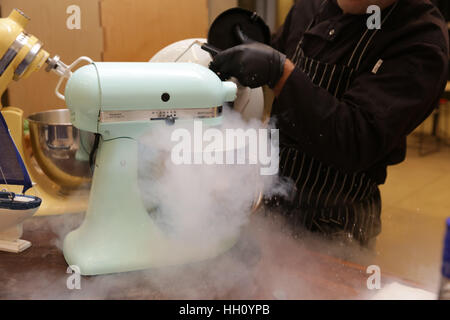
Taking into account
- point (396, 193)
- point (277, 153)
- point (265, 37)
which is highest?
point (265, 37)

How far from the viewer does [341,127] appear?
95cm

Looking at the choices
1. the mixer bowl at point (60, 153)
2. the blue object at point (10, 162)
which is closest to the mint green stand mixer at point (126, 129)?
the blue object at point (10, 162)

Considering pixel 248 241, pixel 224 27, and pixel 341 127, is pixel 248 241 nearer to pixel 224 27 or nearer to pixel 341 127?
pixel 341 127

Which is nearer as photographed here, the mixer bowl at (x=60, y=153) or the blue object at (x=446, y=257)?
the blue object at (x=446, y=257)

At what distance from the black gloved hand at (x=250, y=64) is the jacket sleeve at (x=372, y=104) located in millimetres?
46

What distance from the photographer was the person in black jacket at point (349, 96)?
0.94 metres

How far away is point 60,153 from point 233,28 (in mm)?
531

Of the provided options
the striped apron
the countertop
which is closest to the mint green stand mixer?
the countertop

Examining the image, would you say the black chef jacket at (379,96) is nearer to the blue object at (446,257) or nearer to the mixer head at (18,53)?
the blue object at (446,257)

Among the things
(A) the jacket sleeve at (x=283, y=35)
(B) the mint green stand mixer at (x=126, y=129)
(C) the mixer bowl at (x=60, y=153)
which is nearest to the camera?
(B) the mint green stand mixer at (x=126, y=129)

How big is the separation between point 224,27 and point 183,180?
416 millimetres

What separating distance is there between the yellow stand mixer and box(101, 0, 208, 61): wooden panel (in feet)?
1.52
